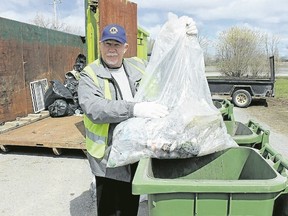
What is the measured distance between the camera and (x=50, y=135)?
17.3 feet

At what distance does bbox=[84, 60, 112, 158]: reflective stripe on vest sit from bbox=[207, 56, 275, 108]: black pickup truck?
8.54 meters

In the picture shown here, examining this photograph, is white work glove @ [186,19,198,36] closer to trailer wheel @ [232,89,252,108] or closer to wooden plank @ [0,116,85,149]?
wooden plank @ [0,116,85,149]

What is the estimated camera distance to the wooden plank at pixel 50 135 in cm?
488

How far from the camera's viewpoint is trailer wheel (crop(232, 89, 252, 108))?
10.4 m

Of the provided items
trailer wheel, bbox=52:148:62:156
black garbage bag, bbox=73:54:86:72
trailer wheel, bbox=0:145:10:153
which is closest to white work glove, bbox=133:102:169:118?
trailer wheel, bbox=52:148:62:156

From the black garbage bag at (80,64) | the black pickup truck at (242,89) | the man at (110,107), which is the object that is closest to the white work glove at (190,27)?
the man at (110,107)

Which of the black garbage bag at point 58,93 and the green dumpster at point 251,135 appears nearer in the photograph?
the green dumpster at point 251,135

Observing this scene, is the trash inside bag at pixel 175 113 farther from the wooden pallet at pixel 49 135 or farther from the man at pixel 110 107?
the wooden pallet at pixel 49 135

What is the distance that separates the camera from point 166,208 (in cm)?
147

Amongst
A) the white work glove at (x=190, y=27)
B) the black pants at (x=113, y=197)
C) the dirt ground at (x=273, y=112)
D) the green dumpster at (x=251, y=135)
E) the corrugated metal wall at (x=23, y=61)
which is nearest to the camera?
the white work glove at (x=190, y=27)

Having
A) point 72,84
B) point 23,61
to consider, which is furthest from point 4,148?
point 72,84

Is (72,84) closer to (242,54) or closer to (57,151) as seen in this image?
(57,151)

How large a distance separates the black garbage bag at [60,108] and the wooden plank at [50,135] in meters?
0.36

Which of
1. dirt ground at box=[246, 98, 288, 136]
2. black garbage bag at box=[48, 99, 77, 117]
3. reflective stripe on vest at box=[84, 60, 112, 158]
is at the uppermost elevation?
reflective stripe on vest at box=[84, 60, 112, 158]
